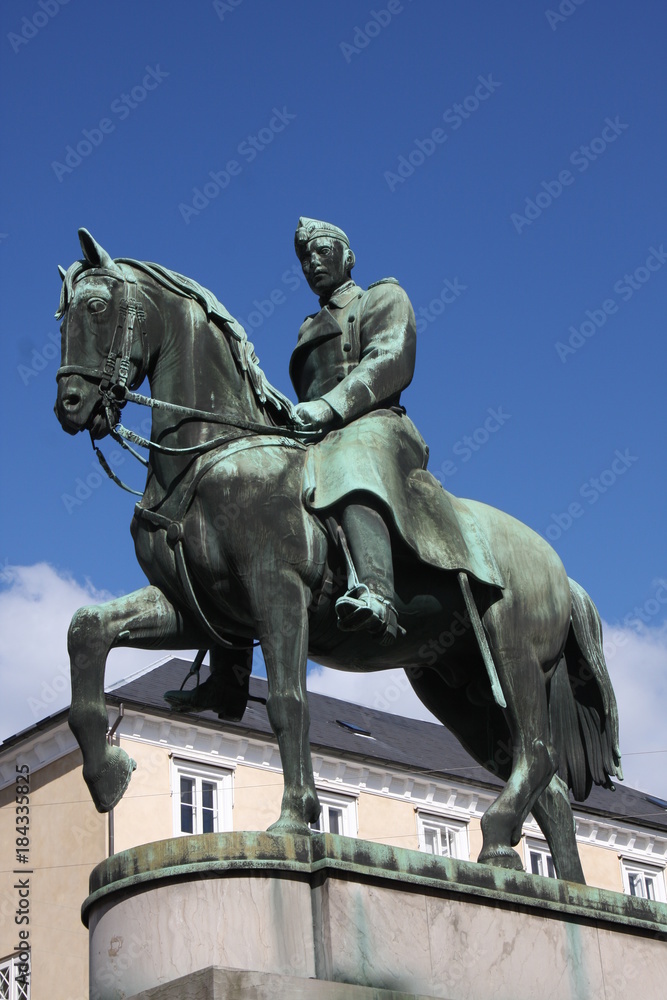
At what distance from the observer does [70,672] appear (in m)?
8.73

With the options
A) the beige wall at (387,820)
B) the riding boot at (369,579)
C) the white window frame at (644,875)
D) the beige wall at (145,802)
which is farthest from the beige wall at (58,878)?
the riding boot at (369,579)

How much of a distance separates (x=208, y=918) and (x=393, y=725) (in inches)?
1258

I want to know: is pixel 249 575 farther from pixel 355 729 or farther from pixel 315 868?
pixel 355 729

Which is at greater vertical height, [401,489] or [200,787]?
[200,787]

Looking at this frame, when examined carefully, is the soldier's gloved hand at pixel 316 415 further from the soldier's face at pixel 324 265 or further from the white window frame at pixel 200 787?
the white window frame at pixel 200 787

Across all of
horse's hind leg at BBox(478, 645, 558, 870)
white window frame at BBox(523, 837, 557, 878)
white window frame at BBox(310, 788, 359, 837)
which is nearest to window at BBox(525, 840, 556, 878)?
white window frame at BBox(523, 837, 557, 878)

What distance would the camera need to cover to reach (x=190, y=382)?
938 cm

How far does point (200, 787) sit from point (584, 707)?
73.1 feet

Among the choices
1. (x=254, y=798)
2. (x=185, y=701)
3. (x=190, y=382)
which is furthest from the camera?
(x=254, y=798)

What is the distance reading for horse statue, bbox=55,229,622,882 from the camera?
8742 millimetres

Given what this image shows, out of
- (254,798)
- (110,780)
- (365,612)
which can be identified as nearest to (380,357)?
(365,612)

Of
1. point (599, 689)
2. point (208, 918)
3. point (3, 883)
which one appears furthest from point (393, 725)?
point (208, 918)

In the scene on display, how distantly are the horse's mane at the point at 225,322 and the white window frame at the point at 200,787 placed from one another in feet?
74.4

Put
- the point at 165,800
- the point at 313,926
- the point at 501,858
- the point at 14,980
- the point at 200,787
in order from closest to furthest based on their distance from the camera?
the point at 313,926 < the point at 501,858 < the point at 14,980 < the point at 165,800 < the point at 200,787
